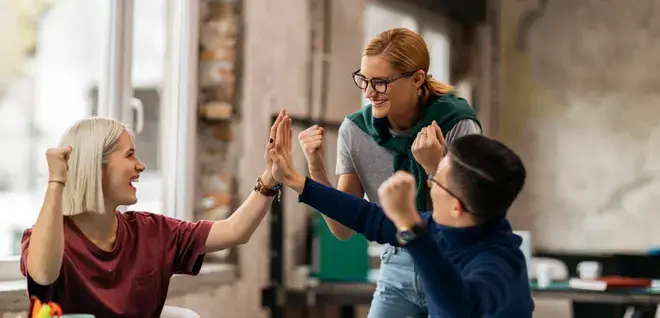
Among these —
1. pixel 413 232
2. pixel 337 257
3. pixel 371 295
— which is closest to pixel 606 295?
pixel 371 295

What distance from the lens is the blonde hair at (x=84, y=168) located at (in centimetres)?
205

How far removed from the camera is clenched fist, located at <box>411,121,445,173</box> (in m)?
2.02

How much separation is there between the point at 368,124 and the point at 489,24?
12.6ft

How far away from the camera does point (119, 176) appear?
213 centimetres

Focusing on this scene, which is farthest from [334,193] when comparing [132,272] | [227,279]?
[227,279]

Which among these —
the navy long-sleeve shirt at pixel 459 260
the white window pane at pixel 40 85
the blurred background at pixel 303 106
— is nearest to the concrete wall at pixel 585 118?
the blurred background at pixel 303 106

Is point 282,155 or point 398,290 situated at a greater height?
point 282,155

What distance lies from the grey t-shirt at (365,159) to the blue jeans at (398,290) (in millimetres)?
177

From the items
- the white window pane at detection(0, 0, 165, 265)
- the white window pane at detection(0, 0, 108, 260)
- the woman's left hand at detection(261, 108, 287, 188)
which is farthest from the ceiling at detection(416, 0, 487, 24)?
the woman's left hand at detection(261, 108, 287, 188)

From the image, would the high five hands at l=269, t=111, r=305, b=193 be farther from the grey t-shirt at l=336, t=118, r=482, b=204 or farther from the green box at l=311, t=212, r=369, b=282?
the green box at l=311, t=212, r=369, b=282

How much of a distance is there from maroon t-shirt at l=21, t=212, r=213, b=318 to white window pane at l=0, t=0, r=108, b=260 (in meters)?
0.77

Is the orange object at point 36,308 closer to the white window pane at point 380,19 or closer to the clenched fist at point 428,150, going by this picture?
the clenched fist at point 428,150

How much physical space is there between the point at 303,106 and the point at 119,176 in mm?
1994

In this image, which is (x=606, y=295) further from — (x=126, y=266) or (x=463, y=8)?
(x=463, y=8)
